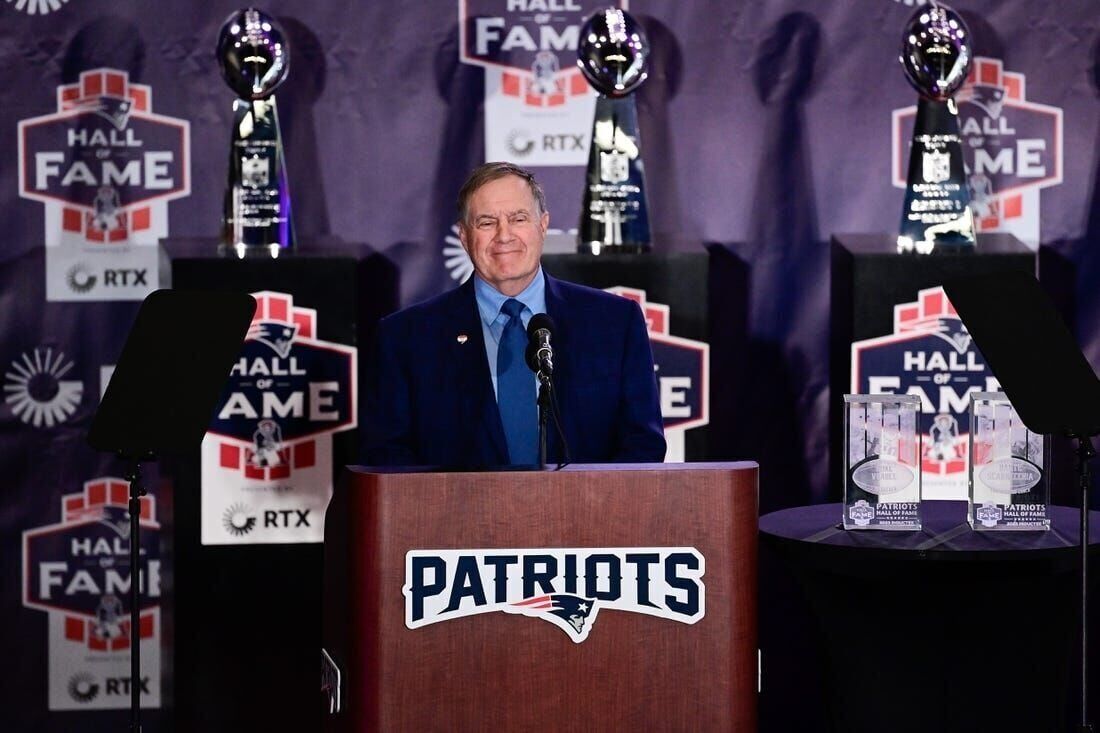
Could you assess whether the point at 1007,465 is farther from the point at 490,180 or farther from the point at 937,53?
the point at 937,53

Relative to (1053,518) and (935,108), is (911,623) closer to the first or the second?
(1053,518)

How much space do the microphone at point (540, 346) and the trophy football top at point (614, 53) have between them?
1324 mm

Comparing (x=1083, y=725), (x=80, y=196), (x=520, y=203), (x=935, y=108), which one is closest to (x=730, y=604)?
(x=1083, y=725)

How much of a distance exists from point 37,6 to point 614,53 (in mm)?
1445

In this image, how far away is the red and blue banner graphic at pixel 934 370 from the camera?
3.38 m

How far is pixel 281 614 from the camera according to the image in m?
3.43

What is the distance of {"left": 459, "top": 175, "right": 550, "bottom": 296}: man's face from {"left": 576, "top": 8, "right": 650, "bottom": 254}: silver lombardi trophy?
0.66 m

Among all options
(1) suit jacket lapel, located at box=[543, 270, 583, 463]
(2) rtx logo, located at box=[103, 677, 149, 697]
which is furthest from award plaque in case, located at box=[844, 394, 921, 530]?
(2) rtx logo, located at box=[103, 677, 149, 697]

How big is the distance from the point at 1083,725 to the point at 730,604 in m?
0.63

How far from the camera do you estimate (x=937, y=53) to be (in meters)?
3.35

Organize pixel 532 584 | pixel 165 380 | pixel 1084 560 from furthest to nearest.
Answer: pixel 165 380 → pixel 1084 560 → pixel 532 584

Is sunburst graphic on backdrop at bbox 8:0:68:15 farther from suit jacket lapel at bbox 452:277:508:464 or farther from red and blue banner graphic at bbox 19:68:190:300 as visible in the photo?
suit jacket lapel at bbox 452:277:508:464

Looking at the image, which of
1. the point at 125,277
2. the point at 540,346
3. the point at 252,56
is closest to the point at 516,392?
the point at 540,346

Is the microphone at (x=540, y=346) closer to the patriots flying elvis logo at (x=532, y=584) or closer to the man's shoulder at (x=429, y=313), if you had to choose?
the patriots flying elvis logo at (x=532, y=584)
